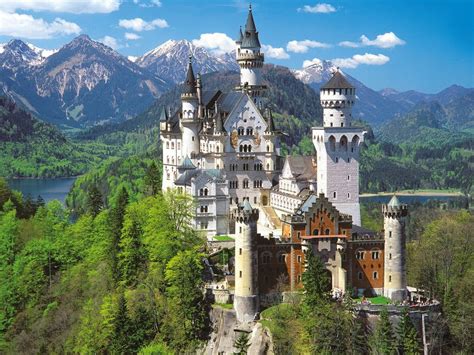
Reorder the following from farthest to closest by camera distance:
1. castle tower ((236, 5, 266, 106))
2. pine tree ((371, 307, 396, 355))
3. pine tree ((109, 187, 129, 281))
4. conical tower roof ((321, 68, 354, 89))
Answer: castle tower ((236, 5, 266, 106)) → conical tower roof ((321, 68, 354, 89)) → pine tree ((109, 187, 129, 281)) → pine tree ((371, 307, 396, 355))

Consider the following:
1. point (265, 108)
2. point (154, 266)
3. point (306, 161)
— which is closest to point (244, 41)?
point (265, 108)

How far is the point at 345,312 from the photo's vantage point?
76062 millimetres

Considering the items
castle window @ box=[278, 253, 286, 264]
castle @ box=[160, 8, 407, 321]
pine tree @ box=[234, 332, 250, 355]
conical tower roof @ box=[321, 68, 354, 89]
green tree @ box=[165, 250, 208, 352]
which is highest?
conical tower roof @ box=[321, 68, 354, 89]

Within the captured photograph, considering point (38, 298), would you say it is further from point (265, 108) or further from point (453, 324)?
point (453, 324)

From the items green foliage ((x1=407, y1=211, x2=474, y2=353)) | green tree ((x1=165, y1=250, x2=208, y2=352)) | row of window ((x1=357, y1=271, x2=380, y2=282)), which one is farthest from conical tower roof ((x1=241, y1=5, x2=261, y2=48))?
row of window ((x1=357, y1=271, x2=380, y2=282))

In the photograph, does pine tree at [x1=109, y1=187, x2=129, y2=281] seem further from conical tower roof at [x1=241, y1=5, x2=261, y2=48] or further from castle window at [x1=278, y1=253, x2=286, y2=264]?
conical tower roof at [x1=241, y1=5, x2=261, y2=48]

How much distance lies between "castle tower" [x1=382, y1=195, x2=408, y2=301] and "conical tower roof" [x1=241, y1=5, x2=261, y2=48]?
4427 centimetres

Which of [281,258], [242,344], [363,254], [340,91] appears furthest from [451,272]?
[242,344]

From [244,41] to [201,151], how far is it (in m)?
18.4

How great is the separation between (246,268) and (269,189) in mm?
32075

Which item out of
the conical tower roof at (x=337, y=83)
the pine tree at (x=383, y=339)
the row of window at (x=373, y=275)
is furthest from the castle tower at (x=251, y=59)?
the pine tree at (x=383, y=339)

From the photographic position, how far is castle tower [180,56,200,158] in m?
113

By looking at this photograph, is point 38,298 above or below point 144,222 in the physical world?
below

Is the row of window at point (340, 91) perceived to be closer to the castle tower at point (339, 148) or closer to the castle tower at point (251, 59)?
the castle tower at point (339, 148)
